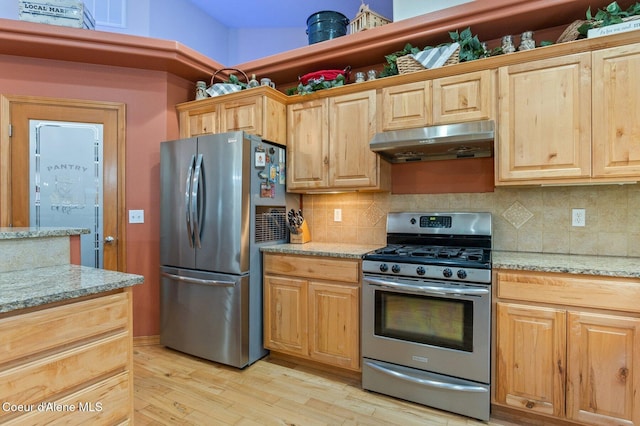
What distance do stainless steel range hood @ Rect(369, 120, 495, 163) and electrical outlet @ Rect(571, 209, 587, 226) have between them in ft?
2.22

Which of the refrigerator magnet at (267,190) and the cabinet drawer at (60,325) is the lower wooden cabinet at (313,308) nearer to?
the refrigerator magnet at (267,190)

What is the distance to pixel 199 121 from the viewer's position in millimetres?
3158

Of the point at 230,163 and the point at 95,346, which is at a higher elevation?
Result: the point at 230,163

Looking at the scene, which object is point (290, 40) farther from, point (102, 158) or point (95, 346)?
point (95, 346)

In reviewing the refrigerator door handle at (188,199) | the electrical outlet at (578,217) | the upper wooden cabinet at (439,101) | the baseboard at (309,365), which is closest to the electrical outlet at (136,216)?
the refrigerator door handle at (188,199)

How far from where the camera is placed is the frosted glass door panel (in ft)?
9.30

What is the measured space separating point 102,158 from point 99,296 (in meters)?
2.16

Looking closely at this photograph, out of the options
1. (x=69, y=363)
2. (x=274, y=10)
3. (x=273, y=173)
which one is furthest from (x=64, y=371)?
(x=274, y=10)

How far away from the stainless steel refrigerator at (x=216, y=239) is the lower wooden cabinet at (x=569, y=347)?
1.75m

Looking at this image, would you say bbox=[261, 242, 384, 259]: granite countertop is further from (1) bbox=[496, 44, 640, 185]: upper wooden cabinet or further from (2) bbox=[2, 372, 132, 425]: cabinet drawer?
(2) bbox=[2, 372, 132, 425]: cabinet drawer

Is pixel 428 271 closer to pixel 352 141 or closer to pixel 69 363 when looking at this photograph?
pixel 352 141

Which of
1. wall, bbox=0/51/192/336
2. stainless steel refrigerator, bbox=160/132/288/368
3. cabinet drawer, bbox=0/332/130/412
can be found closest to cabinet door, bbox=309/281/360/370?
stainless steel refrigerator, bbox=160/132/288/368

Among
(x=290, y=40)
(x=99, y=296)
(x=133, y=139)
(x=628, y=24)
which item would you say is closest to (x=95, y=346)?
(x=99, y=296)

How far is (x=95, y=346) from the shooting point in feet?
4.27
